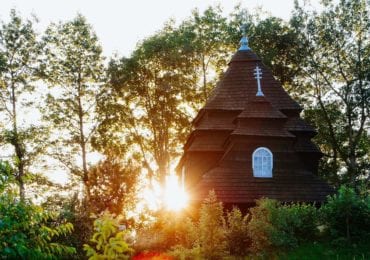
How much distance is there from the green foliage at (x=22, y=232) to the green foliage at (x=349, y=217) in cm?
1009

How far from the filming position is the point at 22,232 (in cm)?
789

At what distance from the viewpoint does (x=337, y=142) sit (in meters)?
42.1

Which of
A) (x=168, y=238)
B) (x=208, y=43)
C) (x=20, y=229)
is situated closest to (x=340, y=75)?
(x=208, y=43)

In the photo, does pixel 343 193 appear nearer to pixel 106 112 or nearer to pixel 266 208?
pixel 266 208

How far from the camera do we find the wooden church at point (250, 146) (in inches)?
984

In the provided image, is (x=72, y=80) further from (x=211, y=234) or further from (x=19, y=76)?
(x=211, y=234)

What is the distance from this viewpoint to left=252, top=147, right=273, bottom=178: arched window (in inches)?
1021

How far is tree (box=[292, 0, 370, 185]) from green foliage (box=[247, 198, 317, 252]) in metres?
23.7

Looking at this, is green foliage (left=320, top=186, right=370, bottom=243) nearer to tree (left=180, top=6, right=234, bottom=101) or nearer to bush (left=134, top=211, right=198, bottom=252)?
bush (left=134, top=211, right=198, bottom=252)

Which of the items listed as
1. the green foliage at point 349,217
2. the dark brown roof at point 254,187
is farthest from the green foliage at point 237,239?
the dark brown roof at point 254,187

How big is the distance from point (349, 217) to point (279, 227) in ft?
6.98

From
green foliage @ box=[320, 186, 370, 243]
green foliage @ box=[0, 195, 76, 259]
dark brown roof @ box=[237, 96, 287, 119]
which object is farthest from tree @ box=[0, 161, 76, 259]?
dark brown roof @ box=[237, 96, 287, 119]

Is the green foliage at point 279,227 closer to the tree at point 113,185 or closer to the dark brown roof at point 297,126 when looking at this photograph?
the dark brown roof at point 297,126

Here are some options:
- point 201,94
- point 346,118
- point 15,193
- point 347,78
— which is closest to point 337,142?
point 346,118
